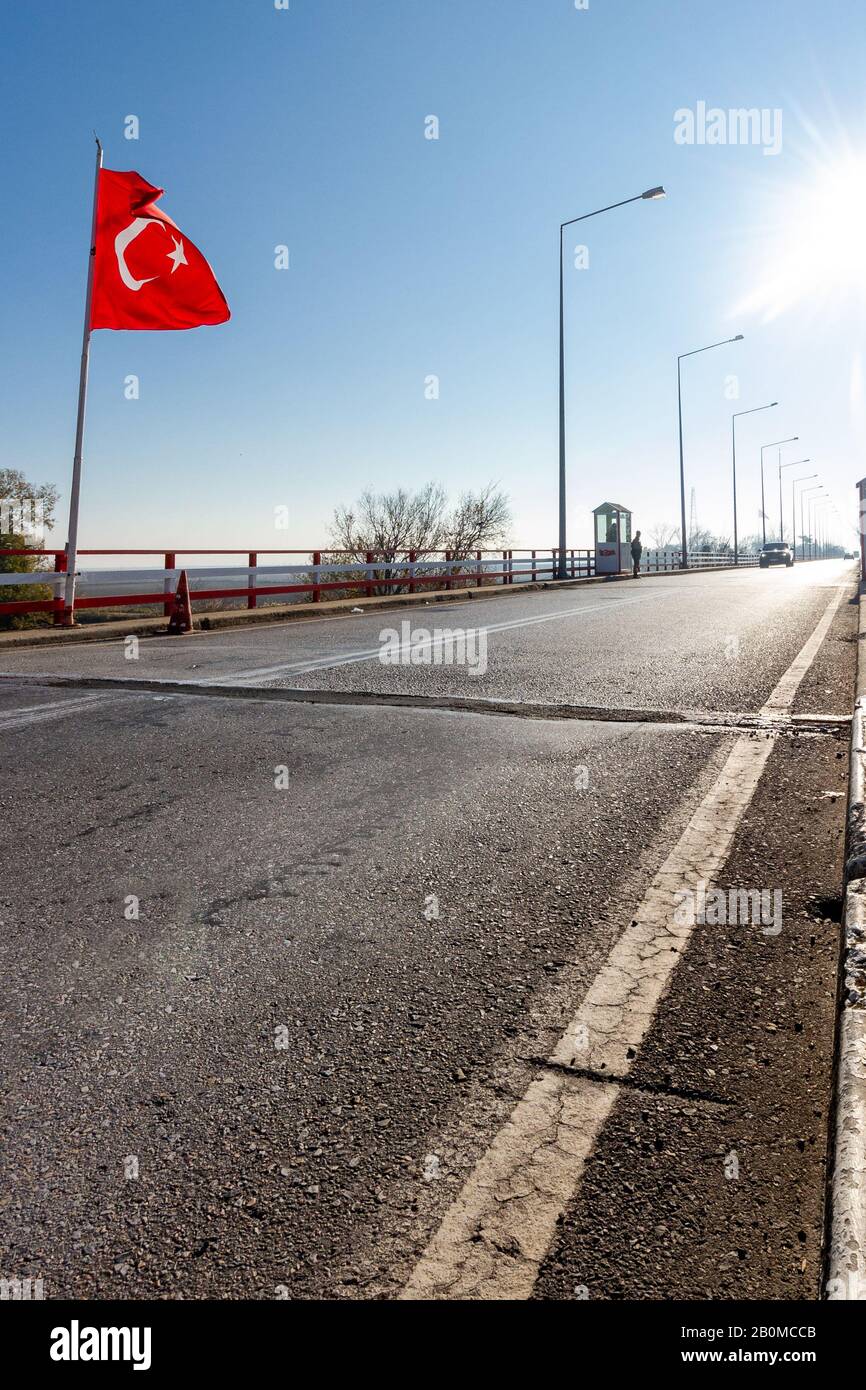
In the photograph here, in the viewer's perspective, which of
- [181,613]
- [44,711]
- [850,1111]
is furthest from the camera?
[181,613]

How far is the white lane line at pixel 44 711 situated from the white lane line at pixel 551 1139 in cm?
427

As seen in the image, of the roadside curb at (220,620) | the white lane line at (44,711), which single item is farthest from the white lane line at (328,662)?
the roadside curb at (220,620)

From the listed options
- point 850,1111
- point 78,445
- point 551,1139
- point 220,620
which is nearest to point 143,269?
point 78,445

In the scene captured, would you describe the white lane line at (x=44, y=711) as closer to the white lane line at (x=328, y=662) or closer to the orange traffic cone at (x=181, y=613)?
the white lane line at (x=328, y=662)

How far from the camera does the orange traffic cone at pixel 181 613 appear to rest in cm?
1293

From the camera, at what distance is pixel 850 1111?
6.01 ft

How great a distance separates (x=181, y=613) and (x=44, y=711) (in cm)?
681

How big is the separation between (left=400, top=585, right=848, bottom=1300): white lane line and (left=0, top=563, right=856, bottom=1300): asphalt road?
0.09 ft

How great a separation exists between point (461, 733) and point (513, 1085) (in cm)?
370

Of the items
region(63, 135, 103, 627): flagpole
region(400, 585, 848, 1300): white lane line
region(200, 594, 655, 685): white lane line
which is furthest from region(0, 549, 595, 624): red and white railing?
region(400, 585, 848, 1300): white lane line

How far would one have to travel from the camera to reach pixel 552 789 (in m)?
4.53

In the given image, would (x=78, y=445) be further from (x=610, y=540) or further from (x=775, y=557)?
(x=775, y=557)

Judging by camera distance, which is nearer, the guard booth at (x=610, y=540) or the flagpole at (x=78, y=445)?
the flagpole at (x=78, y=445)

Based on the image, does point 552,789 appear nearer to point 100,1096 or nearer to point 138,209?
point 100,1096
